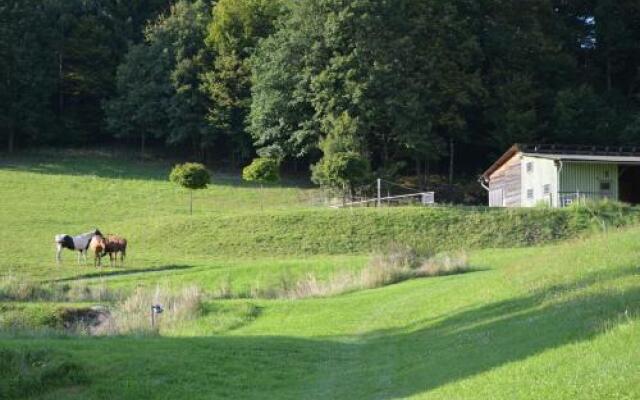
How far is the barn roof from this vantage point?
47.8m

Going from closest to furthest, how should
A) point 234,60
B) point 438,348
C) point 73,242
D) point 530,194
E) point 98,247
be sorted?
point 438,348 → point 98,247 → point 73,242 → point 530,194 → point 234,60

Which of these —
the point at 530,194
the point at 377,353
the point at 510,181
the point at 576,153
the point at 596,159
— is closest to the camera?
the point at 377,353

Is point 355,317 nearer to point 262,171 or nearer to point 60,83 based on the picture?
point 262,171

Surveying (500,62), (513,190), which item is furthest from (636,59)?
(513,190)

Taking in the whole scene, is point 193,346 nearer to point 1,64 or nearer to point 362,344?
point 362,344

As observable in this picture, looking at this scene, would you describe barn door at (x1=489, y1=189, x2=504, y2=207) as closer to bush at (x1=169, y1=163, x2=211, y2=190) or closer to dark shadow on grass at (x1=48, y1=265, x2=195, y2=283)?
bush at (x1=169, y1=163, x2=211, y2=190)

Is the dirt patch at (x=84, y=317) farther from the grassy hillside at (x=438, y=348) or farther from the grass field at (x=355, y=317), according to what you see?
the grassy hillside at (x=438, y=348)

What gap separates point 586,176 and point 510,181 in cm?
745

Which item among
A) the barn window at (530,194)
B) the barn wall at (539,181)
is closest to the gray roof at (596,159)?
the barn wall at (539,181)

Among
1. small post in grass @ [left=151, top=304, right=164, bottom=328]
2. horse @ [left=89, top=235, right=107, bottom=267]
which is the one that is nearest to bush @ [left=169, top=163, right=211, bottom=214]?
horse @ [left=89, top=235, right=107, bottom=267]

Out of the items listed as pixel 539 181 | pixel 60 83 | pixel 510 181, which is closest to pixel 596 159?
pixel 539 181

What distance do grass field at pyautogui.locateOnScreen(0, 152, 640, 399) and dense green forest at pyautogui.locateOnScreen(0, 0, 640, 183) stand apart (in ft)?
43.7

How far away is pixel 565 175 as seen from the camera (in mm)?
48438

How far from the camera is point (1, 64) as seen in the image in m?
70.3
